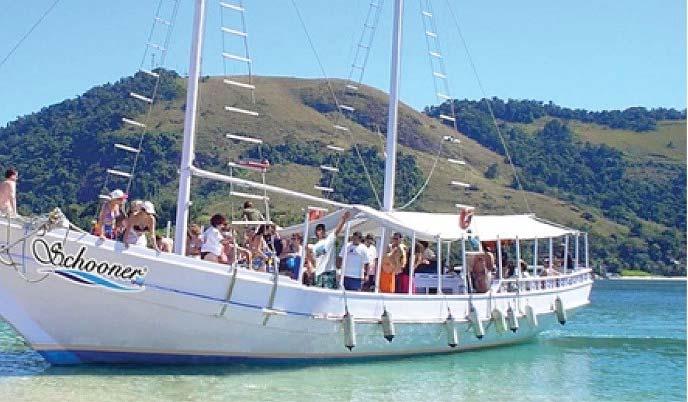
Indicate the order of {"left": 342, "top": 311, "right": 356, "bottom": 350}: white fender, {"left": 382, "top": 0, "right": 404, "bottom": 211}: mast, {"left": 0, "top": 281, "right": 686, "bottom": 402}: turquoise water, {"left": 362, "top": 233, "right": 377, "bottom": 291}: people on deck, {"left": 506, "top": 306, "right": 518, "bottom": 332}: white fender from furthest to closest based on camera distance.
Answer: {"left": 382, "top": 0, "right": 404, "bottom": 211}: mast, {"left": 506, "top": 306, "right": 518, "bottom": 332}: white fender, {"left": 362, "top": 233, "right": 377, "bottom": 291}: people on deck, {"left": 342, "top": 311, "right": 356, "bottom": 350}: white fender, {"left": 0, "top": 281, "right": 686, "bottom": 402}: turquoise water

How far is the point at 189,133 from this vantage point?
17516mm

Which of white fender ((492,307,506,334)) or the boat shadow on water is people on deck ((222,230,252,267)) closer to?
the boat shadow on water

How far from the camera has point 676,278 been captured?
443 ft

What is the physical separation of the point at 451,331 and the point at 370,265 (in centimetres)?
269

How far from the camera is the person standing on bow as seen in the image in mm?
19062

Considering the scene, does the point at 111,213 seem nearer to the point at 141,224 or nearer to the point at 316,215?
the point at 141,224

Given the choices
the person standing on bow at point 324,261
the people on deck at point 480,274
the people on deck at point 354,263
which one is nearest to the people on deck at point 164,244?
the person standing on bow at point 324,261

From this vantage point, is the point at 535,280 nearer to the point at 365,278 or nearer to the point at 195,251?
the point at 365,278

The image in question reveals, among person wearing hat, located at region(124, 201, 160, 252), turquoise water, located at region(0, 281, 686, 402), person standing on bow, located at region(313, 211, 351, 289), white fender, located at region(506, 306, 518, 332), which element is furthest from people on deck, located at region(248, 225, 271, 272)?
white fender, located at region(506, 306, 518, 332)

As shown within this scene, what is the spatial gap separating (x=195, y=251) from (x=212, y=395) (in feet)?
15.6

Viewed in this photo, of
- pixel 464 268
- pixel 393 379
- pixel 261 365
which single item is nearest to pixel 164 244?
pixel 261 365

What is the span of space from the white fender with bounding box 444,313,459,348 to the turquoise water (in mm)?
529

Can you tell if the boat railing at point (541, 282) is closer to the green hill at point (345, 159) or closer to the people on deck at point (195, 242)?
the people on deck at point (195, 242)

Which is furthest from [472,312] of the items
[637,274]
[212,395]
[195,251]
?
[637,274]
